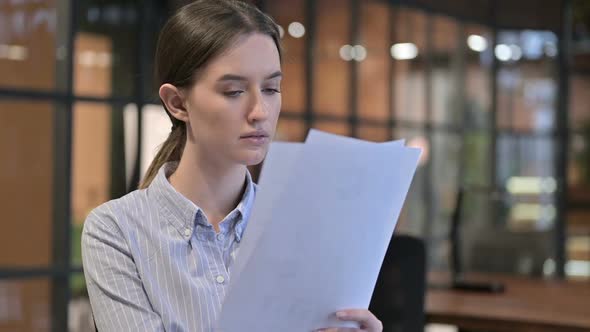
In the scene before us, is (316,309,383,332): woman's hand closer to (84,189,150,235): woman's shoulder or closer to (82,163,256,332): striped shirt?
(82,163,256,332): striped shirt

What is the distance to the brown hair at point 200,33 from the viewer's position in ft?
4.39

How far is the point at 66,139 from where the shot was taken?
447 cm

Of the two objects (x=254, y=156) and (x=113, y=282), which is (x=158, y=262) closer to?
→ (x=113, y=282)

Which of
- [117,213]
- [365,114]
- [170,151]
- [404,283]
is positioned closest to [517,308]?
[404,283]

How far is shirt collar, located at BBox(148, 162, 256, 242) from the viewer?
139cm

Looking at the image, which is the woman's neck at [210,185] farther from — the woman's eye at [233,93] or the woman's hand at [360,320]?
the woman's hand at [360,320]

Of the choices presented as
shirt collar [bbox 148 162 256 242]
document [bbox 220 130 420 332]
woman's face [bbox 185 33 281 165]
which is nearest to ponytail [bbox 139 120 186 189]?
shirt collar [bbox 148 162 256 242]

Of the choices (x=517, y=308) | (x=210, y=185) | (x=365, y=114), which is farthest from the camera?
(x=365, y=114)

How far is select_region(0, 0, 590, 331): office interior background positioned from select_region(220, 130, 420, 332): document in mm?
680

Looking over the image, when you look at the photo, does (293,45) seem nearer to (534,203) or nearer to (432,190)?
(432,190)

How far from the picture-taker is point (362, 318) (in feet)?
4.10

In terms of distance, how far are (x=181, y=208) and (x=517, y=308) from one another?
A: 2051 mm

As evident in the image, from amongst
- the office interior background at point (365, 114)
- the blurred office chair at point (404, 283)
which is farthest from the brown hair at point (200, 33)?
the blurred office chair at point (404, 283)

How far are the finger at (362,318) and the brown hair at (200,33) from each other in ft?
1.37
